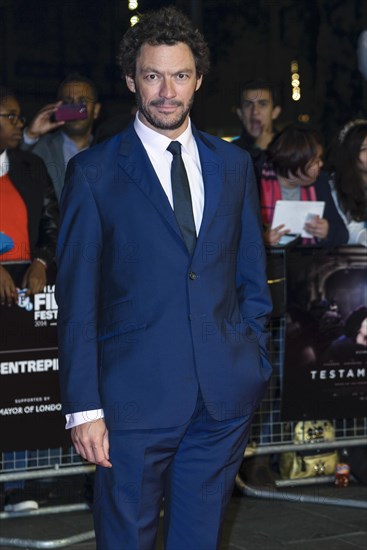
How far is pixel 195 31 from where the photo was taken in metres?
3.79

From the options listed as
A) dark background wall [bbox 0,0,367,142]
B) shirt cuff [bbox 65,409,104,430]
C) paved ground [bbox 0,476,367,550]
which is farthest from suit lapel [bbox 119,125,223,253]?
dark background wall [bbox 0,0,367,142]

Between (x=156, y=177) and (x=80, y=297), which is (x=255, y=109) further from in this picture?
(x=80, y=297)

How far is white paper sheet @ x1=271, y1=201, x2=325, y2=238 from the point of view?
6.82 m

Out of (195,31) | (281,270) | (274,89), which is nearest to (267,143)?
(274,89)

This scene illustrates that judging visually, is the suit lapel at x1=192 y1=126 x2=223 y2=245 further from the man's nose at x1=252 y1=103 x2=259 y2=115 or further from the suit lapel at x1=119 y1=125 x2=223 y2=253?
the man's nose at x1=252 y1=103 x2=259 y2=115

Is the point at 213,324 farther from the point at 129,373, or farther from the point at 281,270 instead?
the point at 281,270

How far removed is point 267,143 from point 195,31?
11.6 feet

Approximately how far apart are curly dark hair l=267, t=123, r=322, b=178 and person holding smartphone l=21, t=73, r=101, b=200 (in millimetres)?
1189

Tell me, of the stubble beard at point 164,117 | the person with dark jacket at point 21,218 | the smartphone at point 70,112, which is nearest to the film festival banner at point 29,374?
Result: the person with dark jacket at point 21,218

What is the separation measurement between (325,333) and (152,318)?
3394 millimetres

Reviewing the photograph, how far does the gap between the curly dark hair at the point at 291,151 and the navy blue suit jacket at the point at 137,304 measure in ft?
10.7

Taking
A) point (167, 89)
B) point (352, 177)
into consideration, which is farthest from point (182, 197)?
point (352, 177)

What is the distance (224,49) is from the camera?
8141 millimetres

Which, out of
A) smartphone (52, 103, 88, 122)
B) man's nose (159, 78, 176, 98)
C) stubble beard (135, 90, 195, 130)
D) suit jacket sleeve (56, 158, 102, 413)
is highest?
smartphone (52, 103, 88, 122)
